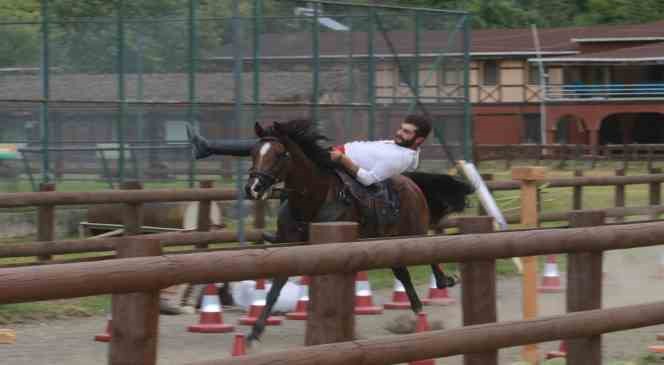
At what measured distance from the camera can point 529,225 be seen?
961 cm

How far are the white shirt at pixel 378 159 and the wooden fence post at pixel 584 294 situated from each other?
12.7ft

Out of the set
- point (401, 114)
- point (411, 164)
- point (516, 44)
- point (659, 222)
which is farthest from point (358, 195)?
point (516, 44)

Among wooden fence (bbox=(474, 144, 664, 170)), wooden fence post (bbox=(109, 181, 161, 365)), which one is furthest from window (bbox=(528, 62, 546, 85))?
wooden fence post (bbox=(109, 181, 161, 365))

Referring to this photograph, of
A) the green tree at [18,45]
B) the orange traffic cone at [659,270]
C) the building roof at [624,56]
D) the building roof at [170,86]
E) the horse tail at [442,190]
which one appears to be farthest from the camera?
the building roof at [624,56]

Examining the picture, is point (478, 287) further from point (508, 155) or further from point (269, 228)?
point (508, 155)

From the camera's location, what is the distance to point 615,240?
7156 millimetres

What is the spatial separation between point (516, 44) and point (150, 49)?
142ft

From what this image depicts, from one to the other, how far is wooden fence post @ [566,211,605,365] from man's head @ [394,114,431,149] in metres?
3.99

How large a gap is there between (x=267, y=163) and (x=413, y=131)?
162 cm

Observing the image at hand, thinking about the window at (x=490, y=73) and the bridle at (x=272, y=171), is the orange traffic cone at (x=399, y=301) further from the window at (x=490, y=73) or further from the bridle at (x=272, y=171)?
the window at (x=490, y=73)

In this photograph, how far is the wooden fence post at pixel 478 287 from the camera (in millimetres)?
6723

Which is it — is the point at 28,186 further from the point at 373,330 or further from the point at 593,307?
the point at 593,307

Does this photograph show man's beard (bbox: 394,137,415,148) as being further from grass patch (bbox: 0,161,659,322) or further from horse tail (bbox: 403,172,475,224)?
grass patch (bbox: 0,161,659,322)

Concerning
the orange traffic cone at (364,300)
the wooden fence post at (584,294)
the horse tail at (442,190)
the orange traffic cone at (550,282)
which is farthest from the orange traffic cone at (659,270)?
the wooden fence post at (584,294)
